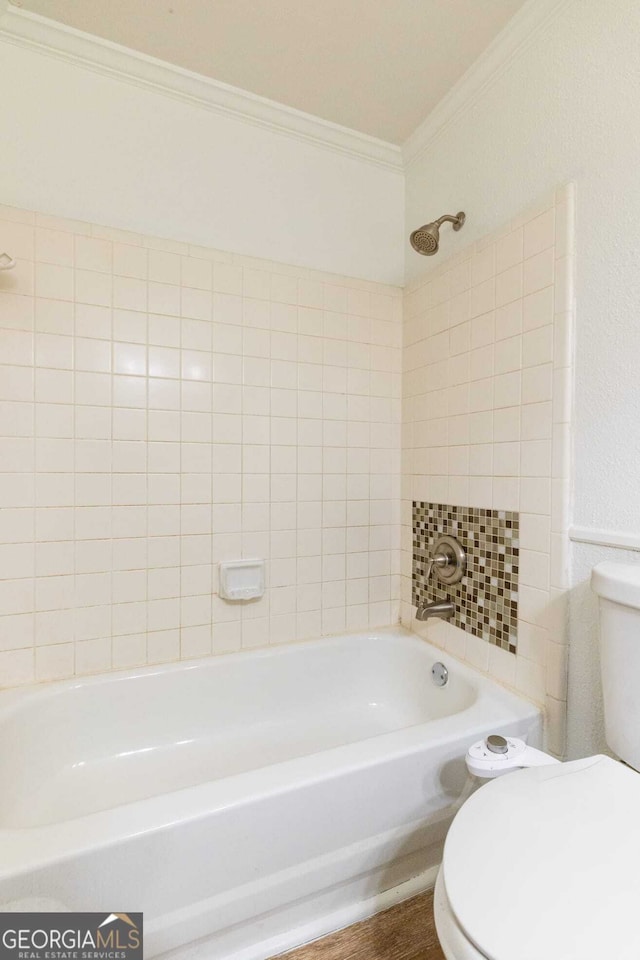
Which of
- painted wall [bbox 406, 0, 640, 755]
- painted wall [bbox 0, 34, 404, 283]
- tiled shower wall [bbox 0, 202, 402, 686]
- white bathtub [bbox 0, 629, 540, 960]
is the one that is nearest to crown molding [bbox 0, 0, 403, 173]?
painted wall [bbox 0, 34, 404, 283]

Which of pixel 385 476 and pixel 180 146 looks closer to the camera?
pixel 180 146

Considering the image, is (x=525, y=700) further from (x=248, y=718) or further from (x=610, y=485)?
(x=248, y=718)

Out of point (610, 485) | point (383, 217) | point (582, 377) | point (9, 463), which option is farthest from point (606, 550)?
point (9, 463)

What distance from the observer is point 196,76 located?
151 cm

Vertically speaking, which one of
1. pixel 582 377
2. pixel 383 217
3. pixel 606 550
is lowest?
pixel 606 550

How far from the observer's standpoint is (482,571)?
1488mm

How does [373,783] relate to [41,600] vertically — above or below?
below

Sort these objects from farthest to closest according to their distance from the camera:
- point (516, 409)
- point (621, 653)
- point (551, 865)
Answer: point (516, 409), point (621, 653), point (551, 865)

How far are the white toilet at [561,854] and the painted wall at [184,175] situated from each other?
1.59 metres

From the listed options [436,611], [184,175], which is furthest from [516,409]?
[184,175]

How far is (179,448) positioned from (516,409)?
3.70 ft

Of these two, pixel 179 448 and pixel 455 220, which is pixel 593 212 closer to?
pixel 455 220

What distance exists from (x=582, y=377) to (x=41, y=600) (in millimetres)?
1741

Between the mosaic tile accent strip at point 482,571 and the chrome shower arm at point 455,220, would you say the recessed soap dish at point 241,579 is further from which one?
the chrome shower arm at point 455,220
